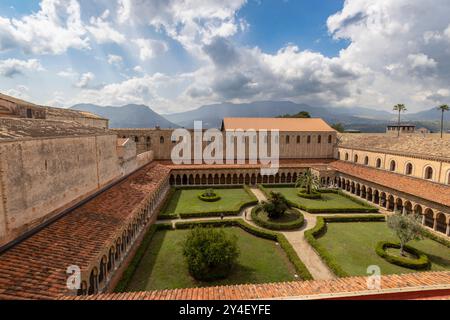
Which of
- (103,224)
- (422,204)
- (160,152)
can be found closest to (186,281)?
(103,224)

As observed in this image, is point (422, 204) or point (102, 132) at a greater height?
point (102, 132)

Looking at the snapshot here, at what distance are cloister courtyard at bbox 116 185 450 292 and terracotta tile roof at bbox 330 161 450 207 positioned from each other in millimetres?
3161

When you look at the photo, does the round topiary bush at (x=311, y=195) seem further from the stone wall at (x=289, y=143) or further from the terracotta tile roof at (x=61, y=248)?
the terracotta tile roof at (x=61, y=248)

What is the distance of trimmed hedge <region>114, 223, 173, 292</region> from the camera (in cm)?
1441

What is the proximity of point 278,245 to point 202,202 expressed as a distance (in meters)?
13.0

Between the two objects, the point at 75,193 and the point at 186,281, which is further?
the point at 75,193

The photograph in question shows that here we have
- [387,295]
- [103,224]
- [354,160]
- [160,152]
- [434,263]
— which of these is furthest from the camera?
[160,152]

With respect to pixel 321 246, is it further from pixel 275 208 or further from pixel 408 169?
pixel 408 169

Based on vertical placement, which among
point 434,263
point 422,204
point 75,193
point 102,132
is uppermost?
point 102,132

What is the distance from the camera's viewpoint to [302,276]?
51.6 ft

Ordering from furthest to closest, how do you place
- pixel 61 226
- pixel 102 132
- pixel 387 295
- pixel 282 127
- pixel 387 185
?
pixel 282 127
pixel 387 185
pixel 102 132
pixel 61 226
pixel 387 295

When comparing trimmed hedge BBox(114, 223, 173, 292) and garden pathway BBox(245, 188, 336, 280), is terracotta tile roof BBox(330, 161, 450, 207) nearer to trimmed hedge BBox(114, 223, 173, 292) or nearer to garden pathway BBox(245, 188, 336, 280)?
garden pathway BBox(245, 188, 336, 280)

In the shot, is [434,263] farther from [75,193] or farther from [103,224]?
[75,193]
